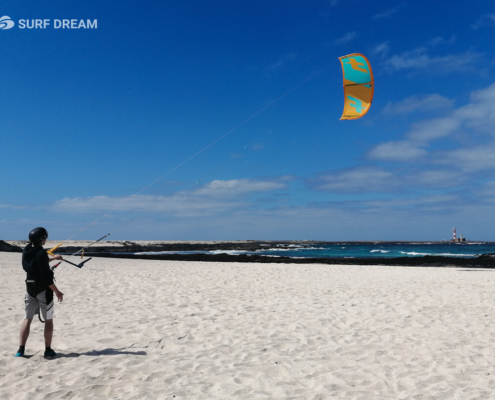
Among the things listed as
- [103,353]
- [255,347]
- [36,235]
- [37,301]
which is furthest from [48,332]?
[255,347]

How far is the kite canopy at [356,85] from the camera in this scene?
1080 centimetres

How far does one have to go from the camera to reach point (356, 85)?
434 inches

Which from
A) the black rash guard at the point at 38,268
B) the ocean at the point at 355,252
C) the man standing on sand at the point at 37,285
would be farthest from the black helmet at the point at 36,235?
the ocean at the point at 355,252

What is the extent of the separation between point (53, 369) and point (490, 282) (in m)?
12.9

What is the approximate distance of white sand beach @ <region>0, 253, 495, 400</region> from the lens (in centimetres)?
369

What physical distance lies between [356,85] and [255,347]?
29.2 ft

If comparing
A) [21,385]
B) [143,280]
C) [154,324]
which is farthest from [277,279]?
[21,385]

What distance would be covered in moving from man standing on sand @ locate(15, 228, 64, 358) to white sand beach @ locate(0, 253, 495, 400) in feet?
1.05

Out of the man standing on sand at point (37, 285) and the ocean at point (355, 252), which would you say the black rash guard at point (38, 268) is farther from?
the ocean at point (355, 252)

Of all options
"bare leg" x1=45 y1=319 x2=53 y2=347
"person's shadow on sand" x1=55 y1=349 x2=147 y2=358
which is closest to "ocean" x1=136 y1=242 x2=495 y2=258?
"person's shadow on sand" x1=55 y1=349 x2=147 y2=358

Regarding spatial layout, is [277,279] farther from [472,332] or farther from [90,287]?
[472,332]

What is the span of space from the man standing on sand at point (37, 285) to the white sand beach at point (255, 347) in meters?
0.32

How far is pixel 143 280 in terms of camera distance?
37.9 feet

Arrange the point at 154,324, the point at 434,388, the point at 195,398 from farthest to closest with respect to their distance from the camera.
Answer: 1. the point at 154,324
2. the point at 434,388
3. the point at 195,398
